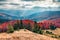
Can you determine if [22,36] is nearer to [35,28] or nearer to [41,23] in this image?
[35,28]

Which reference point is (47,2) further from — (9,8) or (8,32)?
(8,32)

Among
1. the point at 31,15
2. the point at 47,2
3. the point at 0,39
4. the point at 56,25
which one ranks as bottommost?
the point at 0,39

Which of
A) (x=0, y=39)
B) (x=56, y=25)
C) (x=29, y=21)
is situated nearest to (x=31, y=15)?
(x=29, y=21)

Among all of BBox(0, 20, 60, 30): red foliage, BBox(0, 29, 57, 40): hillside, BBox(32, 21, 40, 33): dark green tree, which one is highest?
BBox(0, 20, 60, 30): red foliage

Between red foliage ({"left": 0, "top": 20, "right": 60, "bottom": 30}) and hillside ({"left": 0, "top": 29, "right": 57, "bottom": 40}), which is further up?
red foliage ({"left": 0, "top": 20, "right": 60, "bottom": 30})

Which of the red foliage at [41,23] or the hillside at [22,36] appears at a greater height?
the red foliage at [41,23]

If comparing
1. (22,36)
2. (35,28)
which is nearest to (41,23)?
(35,28)

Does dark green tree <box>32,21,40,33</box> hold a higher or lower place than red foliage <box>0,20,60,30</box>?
lower

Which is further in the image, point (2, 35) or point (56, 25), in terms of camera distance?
point (56, 25)

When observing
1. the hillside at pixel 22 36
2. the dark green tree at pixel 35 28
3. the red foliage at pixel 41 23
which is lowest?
the hillside at pixel 22 36

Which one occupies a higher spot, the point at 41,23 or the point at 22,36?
the point at 41,23

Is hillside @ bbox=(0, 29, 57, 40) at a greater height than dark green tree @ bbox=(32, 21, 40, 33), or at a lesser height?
lesser
